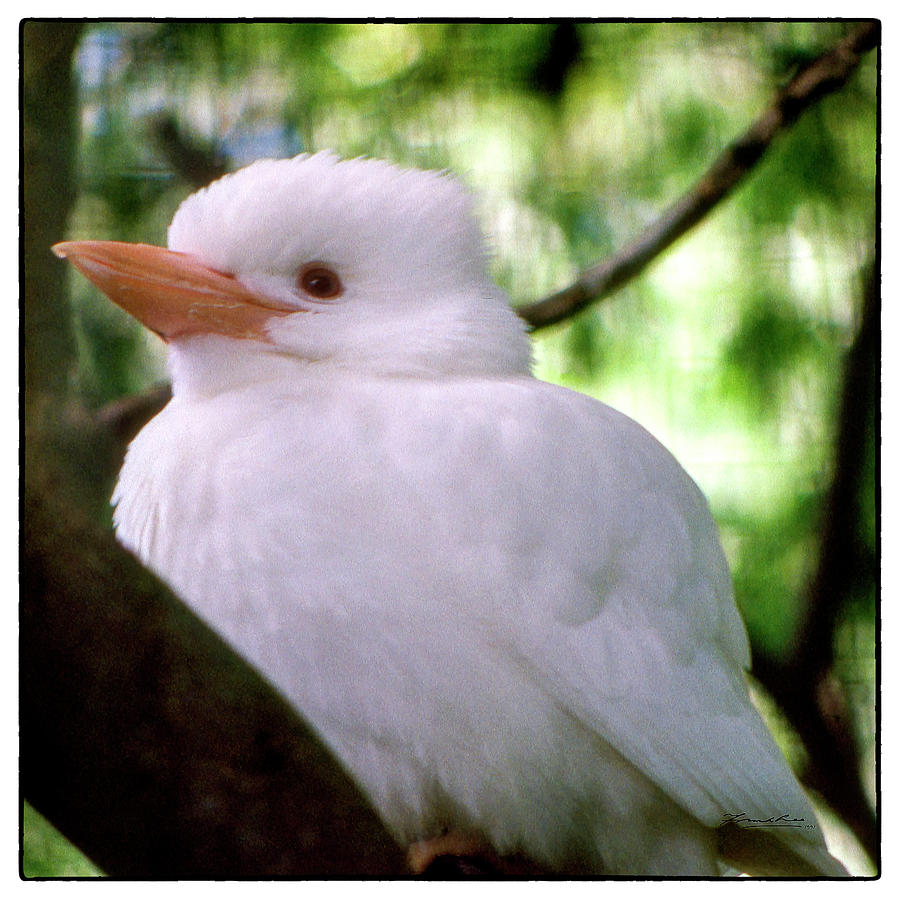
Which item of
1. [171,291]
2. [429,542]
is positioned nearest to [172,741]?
[429,542]

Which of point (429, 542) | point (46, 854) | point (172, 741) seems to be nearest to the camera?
point (172, 741)

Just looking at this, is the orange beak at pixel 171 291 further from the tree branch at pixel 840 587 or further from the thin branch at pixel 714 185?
the tree branch at pixel 840 587

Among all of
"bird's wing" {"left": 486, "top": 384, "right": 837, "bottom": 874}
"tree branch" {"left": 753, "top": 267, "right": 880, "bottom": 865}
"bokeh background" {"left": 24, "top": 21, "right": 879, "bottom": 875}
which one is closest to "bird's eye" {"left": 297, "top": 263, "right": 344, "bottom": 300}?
"bokeh background" {"left": 24, "top": 21, "right": 879, "bottom": 875}

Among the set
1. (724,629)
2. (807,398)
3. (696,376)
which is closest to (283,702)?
(724,629)

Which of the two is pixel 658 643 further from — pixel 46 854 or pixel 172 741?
pixel 46 854

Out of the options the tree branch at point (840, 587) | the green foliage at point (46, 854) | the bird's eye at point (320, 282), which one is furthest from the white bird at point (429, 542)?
the green foliage at point (46, 854)

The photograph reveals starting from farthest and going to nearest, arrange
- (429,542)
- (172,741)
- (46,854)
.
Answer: (46,854), (429,542), (172,741)
